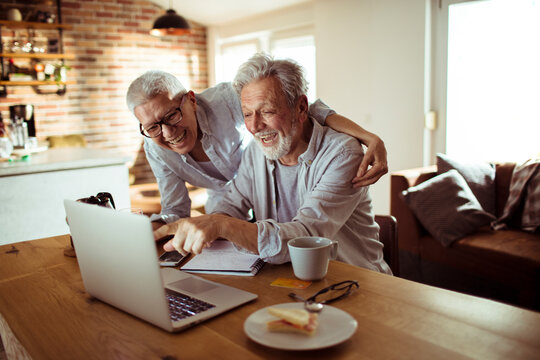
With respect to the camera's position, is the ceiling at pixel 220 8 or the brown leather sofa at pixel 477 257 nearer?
the brown leather sofa at pixel 477 257

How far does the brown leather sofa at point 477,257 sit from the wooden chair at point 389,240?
4.17ft

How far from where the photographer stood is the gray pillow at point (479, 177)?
316 centimetres

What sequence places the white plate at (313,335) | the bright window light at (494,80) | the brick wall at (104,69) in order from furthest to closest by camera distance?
the brick wall at (104,69) < the bright window light at (494,80) < the white plate at (313,335)

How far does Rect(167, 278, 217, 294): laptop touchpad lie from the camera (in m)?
1.08

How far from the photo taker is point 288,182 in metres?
1.66

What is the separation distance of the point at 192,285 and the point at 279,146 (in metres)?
0.61

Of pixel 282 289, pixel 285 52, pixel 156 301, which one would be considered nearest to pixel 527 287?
pixel 282 289

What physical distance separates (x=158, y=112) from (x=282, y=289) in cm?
92

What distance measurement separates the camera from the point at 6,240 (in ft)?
8.73

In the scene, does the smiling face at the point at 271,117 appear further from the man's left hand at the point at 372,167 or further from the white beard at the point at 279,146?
the man's left hand at the point at 372,167

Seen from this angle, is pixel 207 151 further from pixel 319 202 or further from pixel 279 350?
pixel 279 350

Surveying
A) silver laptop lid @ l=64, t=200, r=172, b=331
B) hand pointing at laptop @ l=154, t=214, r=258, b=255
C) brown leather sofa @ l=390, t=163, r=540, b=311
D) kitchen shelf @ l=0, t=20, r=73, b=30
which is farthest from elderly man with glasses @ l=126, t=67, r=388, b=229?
kitchen shelf @ l=0, t=20, r=73, b=30

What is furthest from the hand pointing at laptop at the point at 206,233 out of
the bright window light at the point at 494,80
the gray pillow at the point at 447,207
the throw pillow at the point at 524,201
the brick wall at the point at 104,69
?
the brick wall at the point at 104,69

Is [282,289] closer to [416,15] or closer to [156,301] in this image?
[156,301]
